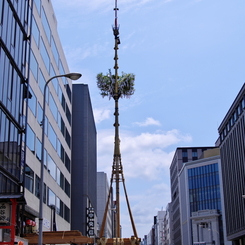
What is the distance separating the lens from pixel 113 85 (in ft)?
79.0

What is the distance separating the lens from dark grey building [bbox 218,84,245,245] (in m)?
70.9

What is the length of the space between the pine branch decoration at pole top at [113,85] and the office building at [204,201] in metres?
93.2

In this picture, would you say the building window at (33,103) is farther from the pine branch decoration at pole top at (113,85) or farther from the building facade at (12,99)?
the pine branch decoration at pole top at (113,85)

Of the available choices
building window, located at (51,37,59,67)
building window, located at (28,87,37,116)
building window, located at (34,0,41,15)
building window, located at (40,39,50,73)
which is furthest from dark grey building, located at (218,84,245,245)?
building window, located at (28,87,37,116)

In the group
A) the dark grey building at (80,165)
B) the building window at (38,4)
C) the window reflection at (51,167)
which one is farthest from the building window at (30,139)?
the dark grey building at (80,165)

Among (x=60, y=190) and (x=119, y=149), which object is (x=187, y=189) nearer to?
(x=60, y=190)

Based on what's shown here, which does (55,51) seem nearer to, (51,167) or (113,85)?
(51,167)

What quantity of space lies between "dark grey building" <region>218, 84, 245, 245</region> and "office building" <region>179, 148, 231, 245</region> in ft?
88.4

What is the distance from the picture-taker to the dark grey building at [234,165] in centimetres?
7094

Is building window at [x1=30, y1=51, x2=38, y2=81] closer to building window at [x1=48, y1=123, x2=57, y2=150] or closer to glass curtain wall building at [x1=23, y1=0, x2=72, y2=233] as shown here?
glass curtain wall building at [x1=23, y1=0, x2=72, y2=233]

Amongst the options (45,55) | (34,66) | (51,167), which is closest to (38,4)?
(45,55)

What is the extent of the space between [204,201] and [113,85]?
101m

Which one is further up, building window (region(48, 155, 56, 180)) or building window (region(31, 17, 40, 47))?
building window (region(31, 17, 40, 47))

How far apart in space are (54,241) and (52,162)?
2043 centimetres
